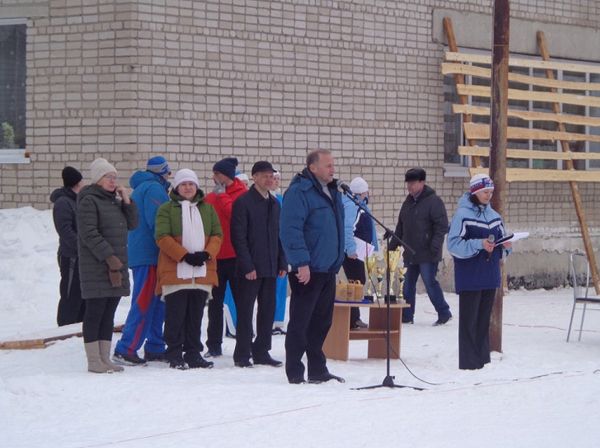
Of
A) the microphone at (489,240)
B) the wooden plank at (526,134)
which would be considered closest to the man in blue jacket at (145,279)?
the microphone at (489,240)

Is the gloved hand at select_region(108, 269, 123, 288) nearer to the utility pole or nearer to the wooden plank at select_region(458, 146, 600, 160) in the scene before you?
the utility pole

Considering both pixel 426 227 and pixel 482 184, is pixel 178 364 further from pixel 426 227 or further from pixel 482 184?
pixel 426 227

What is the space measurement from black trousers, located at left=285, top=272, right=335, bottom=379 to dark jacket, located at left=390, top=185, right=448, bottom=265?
13.6 feet

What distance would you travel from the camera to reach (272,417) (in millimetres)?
6469

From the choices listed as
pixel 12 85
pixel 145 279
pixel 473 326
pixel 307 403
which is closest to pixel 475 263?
pixel 473 326

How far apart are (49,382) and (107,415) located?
0.94 metres

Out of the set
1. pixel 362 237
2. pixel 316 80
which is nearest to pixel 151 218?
pixel 362 237

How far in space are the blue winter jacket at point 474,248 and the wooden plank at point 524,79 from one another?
5.96m

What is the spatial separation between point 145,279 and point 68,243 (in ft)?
5.21

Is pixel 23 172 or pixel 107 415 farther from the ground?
pixel 23 172

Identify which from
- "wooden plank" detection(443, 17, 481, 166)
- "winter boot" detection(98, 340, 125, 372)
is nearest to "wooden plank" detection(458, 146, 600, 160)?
"wooden plank" detection(443, 17, 481, 166)

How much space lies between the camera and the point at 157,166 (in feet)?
29.6

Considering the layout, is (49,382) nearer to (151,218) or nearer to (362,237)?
(151,218)

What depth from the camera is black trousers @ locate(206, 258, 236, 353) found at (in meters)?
9.23
